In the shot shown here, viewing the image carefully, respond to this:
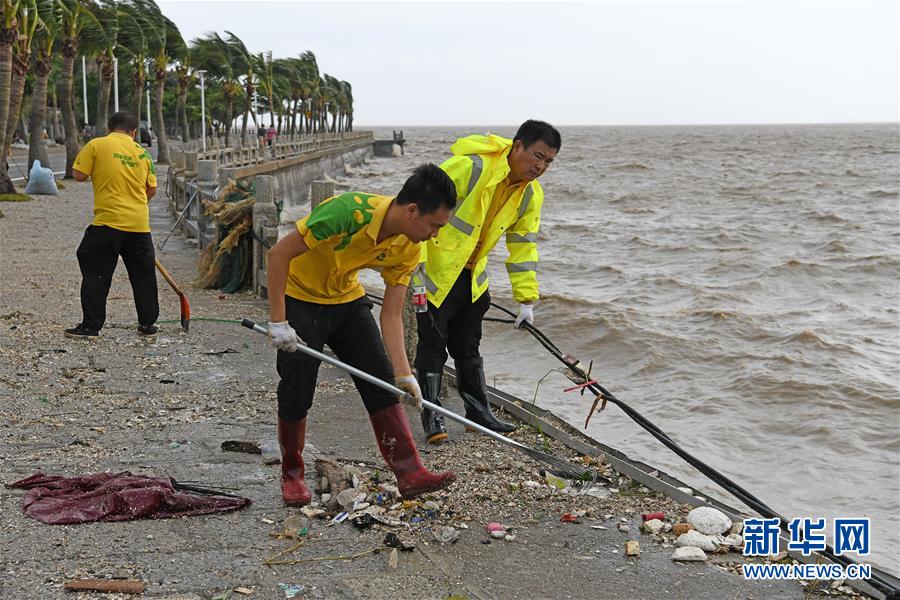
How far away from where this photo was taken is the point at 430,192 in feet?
12.6

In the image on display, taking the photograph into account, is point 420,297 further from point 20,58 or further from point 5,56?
point 20,58

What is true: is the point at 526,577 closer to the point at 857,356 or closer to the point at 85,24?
the point at 857,356

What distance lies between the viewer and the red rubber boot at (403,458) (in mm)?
4422

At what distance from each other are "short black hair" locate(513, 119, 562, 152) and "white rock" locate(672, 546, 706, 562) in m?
2.16

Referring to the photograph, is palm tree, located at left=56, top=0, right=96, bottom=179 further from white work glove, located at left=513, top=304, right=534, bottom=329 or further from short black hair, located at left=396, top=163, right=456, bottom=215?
short black hair, located at left=396, top=163, right=456, bottom=215

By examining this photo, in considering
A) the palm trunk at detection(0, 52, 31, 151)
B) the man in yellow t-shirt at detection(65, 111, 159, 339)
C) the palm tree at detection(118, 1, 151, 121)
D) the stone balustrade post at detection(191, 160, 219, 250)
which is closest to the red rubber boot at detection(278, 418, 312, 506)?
the man in yellow t-shirt at detection(65, 111, 159, 339)

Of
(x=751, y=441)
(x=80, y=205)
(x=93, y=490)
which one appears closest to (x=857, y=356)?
(x=751, y=441)

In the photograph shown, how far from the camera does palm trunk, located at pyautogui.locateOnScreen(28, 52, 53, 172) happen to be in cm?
2487

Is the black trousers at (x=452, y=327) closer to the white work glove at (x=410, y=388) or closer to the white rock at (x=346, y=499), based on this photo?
the white work glove at (x=410, y=388)

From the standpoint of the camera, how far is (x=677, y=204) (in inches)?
1422

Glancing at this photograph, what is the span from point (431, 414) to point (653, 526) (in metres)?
1.54

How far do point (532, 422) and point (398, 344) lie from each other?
6.39ft

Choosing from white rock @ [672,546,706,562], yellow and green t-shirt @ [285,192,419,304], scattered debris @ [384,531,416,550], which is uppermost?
yellow and green t-shirt @ [285,192,419,304]

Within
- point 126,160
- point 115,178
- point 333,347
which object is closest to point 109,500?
point 333,347
